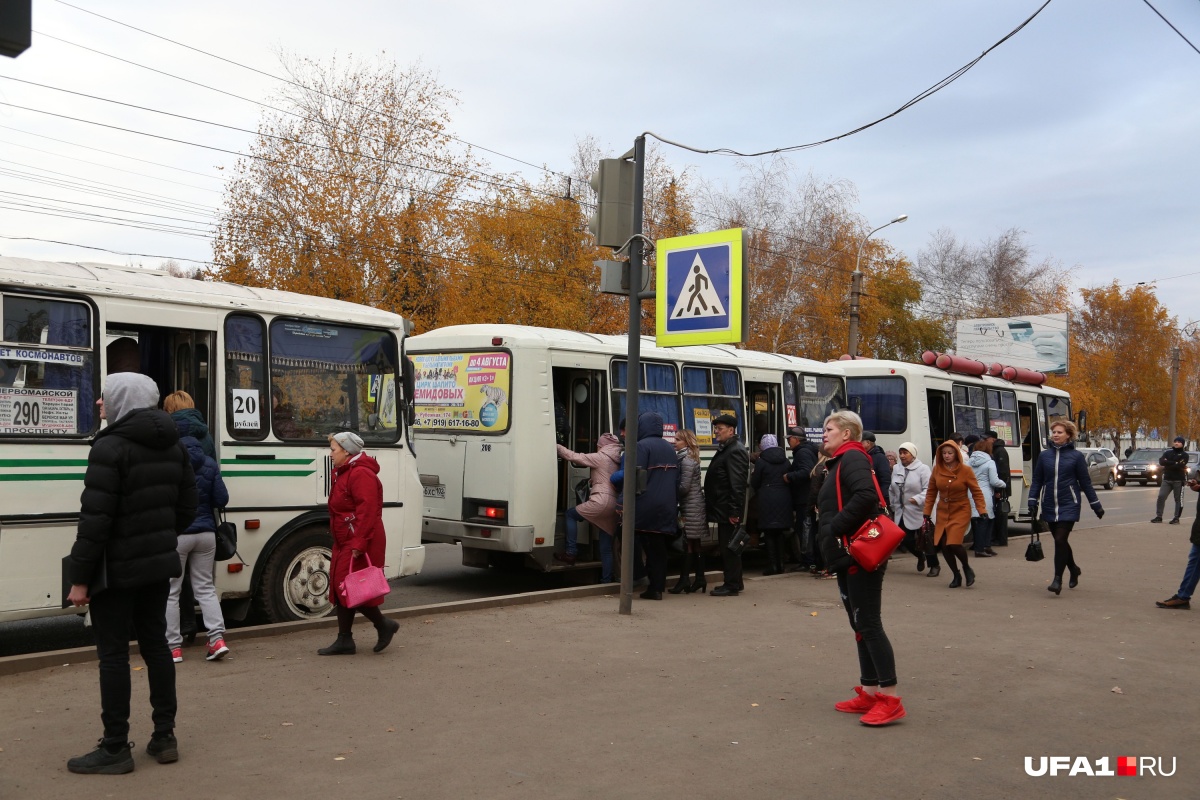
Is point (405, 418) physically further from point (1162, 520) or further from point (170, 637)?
point (1162, 520)

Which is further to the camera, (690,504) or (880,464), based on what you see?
(880,464)

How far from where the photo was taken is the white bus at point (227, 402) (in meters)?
7.38

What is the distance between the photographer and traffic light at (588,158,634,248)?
10.0 m

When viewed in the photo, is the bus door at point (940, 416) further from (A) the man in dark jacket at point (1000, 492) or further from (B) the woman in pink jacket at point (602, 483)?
(B) the woman in pink jacket at point (602, 483)

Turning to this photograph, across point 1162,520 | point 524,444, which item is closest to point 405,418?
point 524,444

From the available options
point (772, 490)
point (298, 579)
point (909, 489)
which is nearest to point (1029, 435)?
point (909, 489)

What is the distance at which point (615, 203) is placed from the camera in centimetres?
1005

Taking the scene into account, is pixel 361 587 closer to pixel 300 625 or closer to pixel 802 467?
pixel 300 625

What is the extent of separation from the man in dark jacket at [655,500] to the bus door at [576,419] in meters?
1.34

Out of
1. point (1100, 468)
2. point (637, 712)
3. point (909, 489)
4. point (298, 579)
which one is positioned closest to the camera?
point (637, 712)

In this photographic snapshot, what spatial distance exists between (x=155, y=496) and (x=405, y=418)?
4569 millimetres

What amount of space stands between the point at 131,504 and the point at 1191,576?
33.3 ft

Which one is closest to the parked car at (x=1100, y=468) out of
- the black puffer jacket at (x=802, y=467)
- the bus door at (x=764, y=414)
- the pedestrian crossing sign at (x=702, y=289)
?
the bus door at (x=764, y=414)

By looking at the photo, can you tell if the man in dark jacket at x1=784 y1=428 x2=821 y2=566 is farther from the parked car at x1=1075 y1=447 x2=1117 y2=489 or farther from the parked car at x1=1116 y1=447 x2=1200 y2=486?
the parked car at x1=1116 y1=447 x2=1200 y2=486
